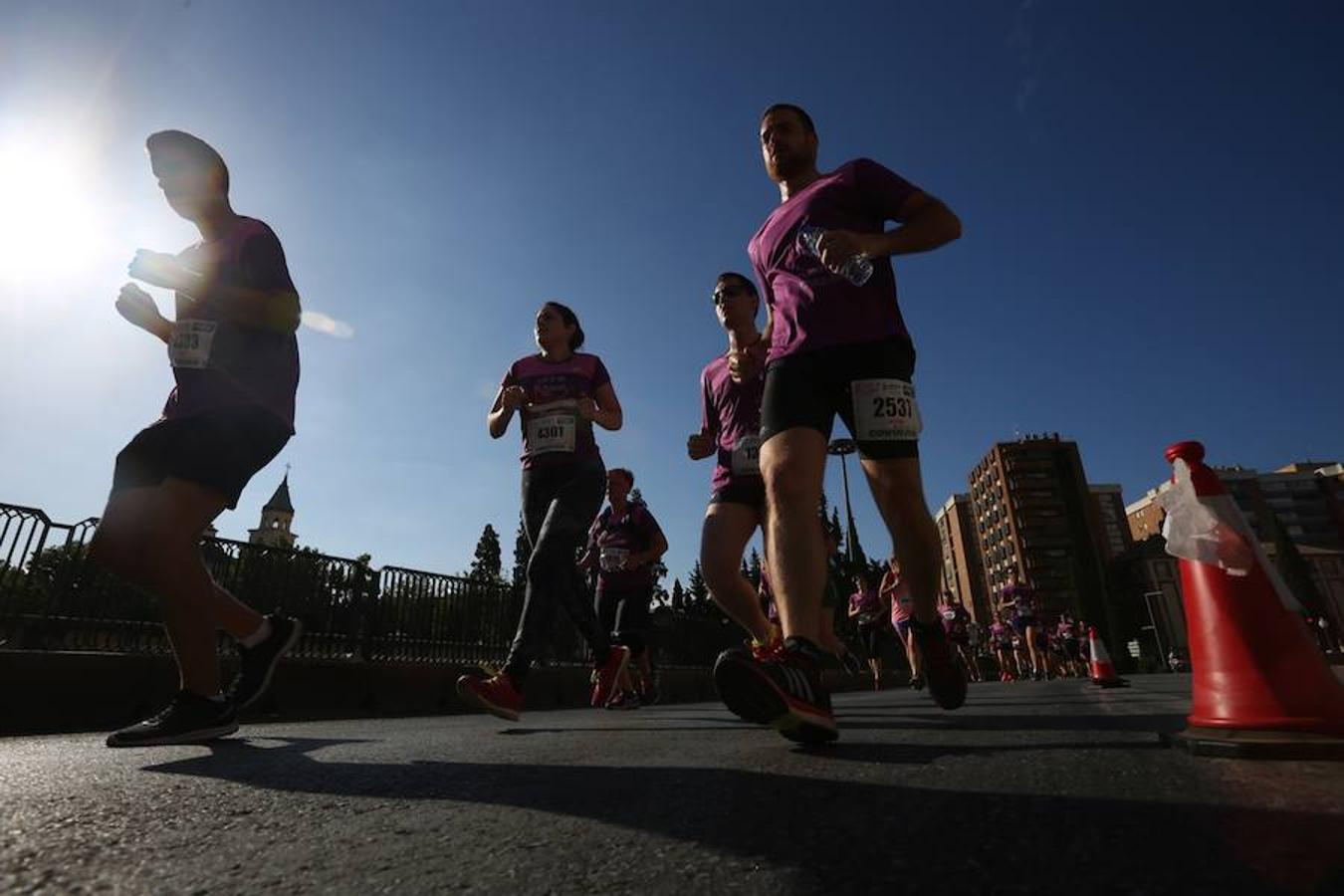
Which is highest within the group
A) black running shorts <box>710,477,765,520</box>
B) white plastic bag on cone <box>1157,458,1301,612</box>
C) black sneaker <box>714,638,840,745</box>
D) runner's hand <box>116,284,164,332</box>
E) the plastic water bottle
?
runner's hand <box>116,284,164,332</box>

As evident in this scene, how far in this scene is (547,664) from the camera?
31.5 ft

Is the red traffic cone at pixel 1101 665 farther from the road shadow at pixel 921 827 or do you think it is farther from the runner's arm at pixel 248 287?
the runner's arm at pixel 248 287

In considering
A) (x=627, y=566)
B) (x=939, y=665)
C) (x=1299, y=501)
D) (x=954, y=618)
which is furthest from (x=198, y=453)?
(x=1299, y=501)

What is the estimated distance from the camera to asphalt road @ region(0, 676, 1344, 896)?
2.82ft

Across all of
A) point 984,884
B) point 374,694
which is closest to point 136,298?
point 984,884

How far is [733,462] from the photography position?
4082mm

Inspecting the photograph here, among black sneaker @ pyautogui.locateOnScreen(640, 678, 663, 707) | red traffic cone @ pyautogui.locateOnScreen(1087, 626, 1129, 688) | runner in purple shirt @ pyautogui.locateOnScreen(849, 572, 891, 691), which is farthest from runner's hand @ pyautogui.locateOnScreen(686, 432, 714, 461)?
runner in purple shirt @ pyautogui.locateOnScreen(849, 572, 891, 691)

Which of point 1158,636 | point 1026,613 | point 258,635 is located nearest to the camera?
point 258,635

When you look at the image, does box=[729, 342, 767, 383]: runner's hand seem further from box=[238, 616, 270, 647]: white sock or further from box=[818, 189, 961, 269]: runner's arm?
box=[238, 616, 270, 647]: white sock

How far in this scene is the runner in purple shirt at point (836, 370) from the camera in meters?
2.35

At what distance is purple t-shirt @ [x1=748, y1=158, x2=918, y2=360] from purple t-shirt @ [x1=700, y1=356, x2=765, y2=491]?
111cm

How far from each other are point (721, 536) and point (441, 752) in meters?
1.94

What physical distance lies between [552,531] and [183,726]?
1.95 m

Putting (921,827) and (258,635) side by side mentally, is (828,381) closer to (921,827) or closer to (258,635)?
(921,827)
